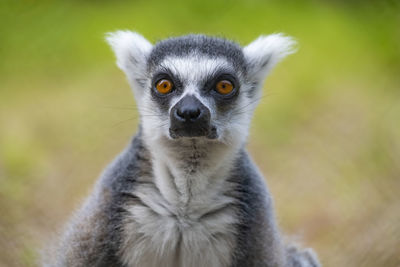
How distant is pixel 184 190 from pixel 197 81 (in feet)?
1.87

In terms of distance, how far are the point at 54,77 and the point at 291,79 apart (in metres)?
3.01

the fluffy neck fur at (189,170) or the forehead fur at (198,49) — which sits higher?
the forehead fur at (198,49)

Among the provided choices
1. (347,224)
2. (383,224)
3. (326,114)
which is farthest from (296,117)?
(383,224)

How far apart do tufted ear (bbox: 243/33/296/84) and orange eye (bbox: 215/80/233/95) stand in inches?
12.0

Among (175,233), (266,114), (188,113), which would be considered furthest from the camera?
(266,114)

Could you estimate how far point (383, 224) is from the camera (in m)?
4.14

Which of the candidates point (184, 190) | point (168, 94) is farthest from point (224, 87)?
point (184, 190)

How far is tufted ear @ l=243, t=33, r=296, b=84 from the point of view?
138 inches

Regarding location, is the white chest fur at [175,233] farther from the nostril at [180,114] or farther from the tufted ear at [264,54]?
the tufted ear at [264,54]

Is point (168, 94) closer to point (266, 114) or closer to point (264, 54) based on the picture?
point (264, 54)

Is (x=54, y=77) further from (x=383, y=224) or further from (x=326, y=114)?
(x=383, y=224)

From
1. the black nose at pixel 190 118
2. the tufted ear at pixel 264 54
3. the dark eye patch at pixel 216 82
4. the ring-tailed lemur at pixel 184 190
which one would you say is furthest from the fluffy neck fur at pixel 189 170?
the tufted ear at pixel 264 54

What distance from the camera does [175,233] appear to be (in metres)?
3.04

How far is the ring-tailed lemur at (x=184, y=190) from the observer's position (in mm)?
3055
